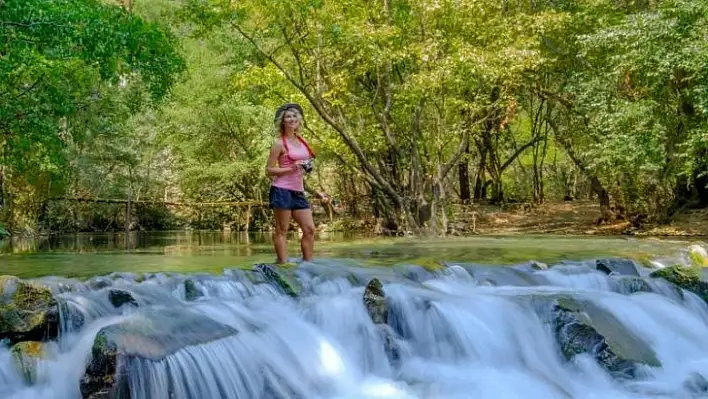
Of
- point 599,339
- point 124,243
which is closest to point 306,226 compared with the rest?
point 599,339

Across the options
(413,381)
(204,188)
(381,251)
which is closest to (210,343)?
(413,381)

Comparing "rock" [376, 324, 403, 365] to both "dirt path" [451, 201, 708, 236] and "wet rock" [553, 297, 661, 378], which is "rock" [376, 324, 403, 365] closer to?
"wet rock" [553, 297, 661, 378]

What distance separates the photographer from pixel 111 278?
6871mm

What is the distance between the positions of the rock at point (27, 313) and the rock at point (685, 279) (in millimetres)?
6725

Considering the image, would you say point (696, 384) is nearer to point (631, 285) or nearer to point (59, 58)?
point (631, 285)

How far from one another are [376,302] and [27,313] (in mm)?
3006

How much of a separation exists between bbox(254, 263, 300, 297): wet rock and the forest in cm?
379

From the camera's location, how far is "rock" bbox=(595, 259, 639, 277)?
29.7ft

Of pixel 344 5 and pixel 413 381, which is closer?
pixel 413 381

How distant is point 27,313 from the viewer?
536cm

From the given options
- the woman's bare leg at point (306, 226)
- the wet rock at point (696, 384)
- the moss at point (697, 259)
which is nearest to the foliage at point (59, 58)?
the woman's bare leg at point (306, 226)

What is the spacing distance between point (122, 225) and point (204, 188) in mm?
3768

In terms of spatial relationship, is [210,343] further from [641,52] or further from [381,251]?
[641,52]

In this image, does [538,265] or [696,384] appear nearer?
[696,384]
